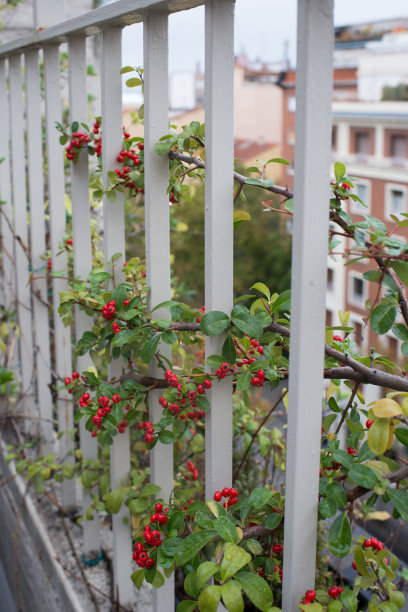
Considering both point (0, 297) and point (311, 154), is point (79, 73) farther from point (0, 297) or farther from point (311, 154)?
point (0, 297)

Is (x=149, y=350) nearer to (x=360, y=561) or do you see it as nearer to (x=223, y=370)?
(x=223, y=370)

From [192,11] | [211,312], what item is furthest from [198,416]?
[192,11]

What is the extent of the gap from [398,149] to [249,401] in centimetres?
2775

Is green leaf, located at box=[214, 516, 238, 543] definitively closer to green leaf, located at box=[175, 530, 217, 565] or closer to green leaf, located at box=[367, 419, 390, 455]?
green leaf, located at box=[175, 530, 217, 565]

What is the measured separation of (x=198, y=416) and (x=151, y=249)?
0.85 feet

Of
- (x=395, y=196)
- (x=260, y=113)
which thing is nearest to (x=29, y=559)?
(x=395, y=196)

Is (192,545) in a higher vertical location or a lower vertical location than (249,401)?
lower

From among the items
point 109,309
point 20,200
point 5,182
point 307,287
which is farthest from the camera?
point 5,182

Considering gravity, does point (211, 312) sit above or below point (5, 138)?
below

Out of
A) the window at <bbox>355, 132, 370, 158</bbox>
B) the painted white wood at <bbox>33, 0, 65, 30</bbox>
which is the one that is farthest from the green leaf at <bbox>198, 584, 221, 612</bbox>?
the window at <bbox>355, 132, 370, 158</bbox>

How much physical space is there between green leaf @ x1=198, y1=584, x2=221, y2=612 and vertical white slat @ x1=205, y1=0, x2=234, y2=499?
215 millimetres

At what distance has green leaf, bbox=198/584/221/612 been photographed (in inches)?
26.9

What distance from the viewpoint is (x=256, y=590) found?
702mm

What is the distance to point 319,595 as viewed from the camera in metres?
0.78
